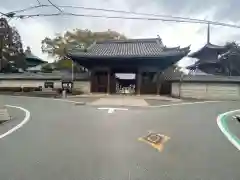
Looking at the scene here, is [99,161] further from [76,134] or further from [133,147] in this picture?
[76,134]

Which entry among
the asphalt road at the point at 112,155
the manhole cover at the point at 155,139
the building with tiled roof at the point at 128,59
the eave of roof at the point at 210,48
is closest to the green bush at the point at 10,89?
the building with tiled roof at the point at 128,59

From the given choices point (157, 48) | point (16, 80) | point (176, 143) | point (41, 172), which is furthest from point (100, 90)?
point (41, 172)

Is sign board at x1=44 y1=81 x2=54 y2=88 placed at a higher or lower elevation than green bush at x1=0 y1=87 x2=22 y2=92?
higher

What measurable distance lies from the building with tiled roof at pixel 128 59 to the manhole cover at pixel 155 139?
841 inches

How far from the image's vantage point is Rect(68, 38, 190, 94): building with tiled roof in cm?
3012

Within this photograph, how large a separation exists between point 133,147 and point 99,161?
155cm

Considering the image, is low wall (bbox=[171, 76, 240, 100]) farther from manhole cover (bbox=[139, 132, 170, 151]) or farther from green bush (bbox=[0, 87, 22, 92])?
manhole cover (bbox=[139, 132, 170, 151])

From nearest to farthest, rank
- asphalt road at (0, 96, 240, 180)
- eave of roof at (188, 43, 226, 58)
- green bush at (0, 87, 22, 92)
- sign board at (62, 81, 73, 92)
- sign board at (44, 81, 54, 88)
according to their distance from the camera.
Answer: asphalt road at (0, 96, 240, 180), sign board at (62, 81, 73, 92), green bush at (0, 87, 22, 92), sign board at (44, 81, 54, 88), eave of roof at (188, 43, 226, 58)

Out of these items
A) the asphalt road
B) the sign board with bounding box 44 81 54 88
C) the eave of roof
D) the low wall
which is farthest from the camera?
the eave of roof

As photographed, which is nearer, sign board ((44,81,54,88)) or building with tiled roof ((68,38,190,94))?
building with tiled roof ((68,38,190,94))

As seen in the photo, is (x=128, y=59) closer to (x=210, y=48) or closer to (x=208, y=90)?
(x=208, y=90)

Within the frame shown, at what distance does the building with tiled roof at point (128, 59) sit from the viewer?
98.8ft

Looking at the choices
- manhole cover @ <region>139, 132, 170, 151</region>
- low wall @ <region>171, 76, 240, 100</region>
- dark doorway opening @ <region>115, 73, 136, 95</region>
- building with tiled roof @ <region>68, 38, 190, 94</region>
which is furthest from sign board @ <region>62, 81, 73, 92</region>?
manhole cover @ <region>139, 132, 170, 151</region>

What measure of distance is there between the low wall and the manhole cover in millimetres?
23630
